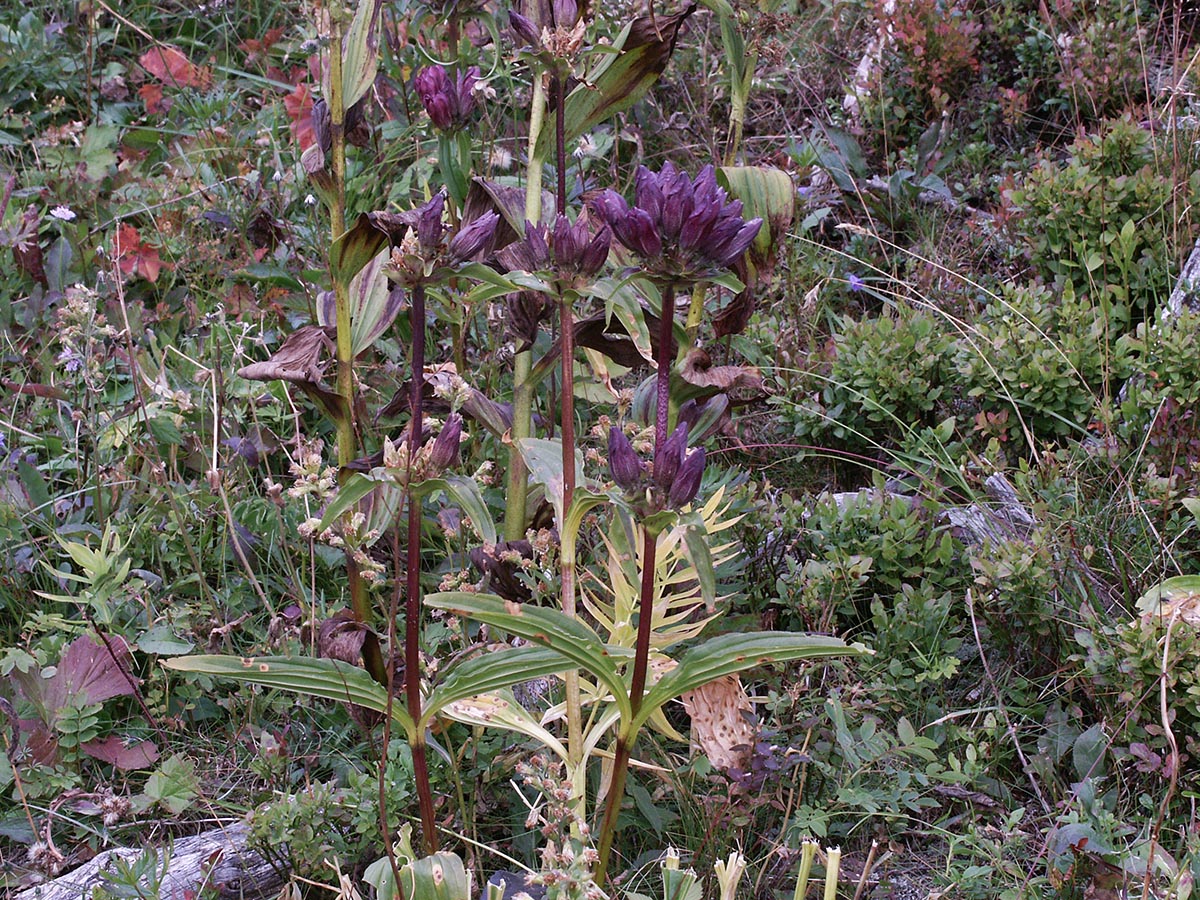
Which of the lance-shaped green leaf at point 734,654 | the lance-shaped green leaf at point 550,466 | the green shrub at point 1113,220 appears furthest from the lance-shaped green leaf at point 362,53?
the green shrub at point 1113,220

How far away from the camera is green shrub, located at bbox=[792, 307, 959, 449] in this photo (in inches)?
114

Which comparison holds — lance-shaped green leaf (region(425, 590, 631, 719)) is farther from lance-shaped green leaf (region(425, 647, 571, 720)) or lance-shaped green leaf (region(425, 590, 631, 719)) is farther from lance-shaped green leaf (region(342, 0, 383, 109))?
lance-shaped green leaf (region(342, 0, 383, 109))

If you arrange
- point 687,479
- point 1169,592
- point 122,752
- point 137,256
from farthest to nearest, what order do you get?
point 137,256
point 122,752
point 1169,592
point 687,479

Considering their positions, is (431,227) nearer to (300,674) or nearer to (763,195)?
(300,674)

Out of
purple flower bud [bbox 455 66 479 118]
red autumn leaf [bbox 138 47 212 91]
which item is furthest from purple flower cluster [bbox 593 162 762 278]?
red autumn leaf [bbox 138 47 212 91]

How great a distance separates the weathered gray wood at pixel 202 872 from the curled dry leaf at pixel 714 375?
4.10ft

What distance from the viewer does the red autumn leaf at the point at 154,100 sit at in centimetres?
419

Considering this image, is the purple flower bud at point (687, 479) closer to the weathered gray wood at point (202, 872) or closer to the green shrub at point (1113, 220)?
the weathered gray wood at point (202, 872)

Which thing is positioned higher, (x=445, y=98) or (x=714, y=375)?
(x=445, y=98)

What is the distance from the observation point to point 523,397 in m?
2.33

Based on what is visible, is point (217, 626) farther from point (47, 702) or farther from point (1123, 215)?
point (1123, 215)

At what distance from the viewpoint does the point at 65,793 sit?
2.07 metres

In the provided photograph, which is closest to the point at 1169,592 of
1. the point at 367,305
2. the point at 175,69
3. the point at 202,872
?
the point at 367,305

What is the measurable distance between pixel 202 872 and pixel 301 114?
270 cm
